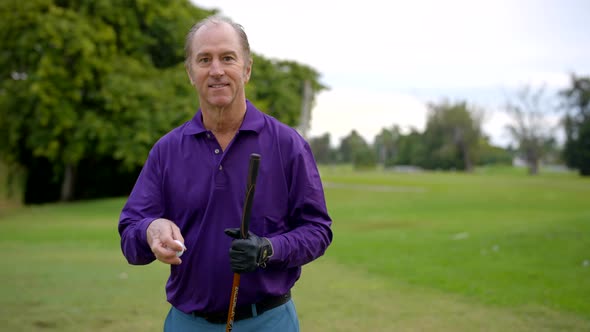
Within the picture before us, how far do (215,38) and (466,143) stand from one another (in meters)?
99.5

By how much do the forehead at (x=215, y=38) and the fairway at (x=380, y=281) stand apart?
461 centimetres

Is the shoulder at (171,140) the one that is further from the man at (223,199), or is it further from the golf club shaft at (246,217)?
the golf club shaft at (246,217)

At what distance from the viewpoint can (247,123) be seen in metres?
2.59

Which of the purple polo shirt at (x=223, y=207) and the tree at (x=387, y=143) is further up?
the tree at (x=387, y=143)

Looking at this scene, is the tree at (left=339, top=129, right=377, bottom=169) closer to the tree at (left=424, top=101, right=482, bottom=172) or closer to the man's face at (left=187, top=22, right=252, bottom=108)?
the tree at (left=424, top=101, right=482, bottom=172)

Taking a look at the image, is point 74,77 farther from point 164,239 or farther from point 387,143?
point 387,143

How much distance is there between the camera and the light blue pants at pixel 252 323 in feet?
8.43

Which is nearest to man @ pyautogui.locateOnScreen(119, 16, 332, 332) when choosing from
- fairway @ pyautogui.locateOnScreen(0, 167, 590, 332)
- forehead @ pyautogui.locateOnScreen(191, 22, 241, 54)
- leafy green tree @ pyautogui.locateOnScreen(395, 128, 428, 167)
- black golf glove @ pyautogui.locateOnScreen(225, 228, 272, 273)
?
forehead @ pyautogui.locateOnScreen(191, 22, 241, 54)

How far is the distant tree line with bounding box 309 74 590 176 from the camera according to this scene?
232 ft

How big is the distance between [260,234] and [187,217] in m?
0.31

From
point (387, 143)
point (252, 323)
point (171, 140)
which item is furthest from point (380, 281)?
point (387, 143)

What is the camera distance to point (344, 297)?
8164mm

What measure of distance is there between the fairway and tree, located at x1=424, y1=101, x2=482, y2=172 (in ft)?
275

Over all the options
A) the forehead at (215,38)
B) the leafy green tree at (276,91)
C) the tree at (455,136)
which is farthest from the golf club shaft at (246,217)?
the tree at (455,136)
